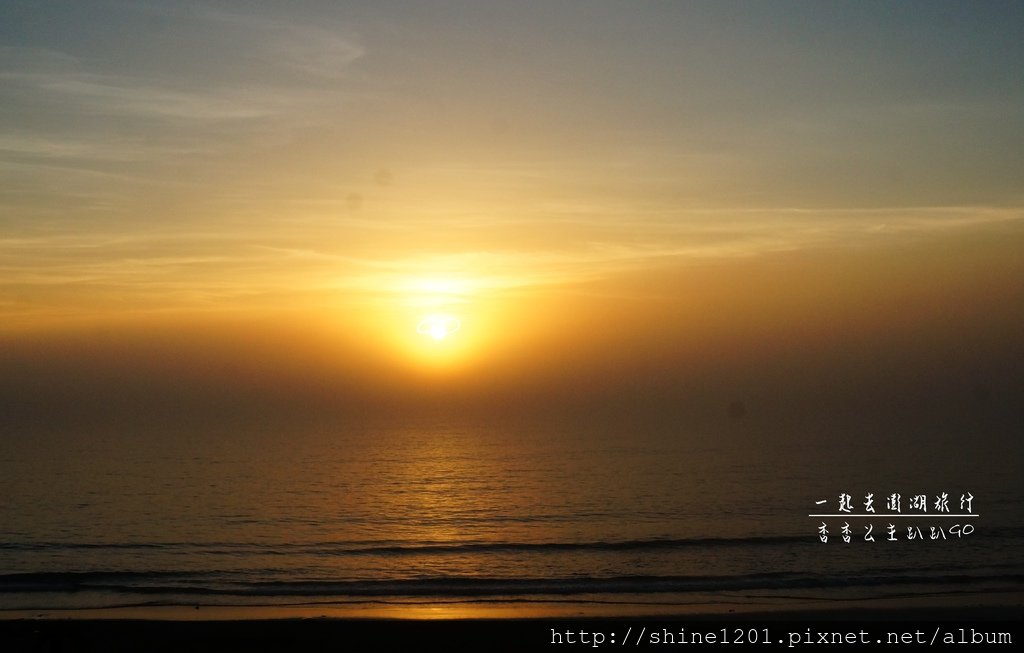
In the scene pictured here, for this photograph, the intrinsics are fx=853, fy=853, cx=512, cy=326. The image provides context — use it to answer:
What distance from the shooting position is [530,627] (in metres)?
22.7

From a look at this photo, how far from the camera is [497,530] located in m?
44.8

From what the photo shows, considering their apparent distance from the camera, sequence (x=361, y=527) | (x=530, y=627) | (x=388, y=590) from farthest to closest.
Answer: (x=361, y=527)
(x=388, y=590)
(x=530, y=627)

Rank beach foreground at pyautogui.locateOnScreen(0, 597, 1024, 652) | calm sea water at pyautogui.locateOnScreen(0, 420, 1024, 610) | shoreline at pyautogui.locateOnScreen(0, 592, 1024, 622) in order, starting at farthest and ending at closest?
calm sea water at pyautogui.locateOnScreen(0, 420, 1024, 610), shoreline at pyautogui.locateOnScreen(0, 592, 1024, 622), beach foreground at pyautogui.locateOnScreen(0, 597, 1024, 652)

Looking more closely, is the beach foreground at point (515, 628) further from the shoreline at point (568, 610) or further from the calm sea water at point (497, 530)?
the calm sea water at point (497, 530)

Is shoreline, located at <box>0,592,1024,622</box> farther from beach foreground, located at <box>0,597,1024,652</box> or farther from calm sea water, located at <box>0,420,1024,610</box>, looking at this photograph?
calm sea water, located at <box>0,420,1024,610</box>

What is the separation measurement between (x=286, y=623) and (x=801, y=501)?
4026 cm

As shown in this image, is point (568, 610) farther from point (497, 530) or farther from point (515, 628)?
point (497, 530)

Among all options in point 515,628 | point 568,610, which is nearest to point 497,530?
point 568,610

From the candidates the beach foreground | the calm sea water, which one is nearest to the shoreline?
the beach foreground

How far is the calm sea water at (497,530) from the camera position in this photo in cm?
2944

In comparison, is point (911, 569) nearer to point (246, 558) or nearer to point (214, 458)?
point (246, 558)

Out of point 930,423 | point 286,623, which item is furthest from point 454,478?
point 930,423

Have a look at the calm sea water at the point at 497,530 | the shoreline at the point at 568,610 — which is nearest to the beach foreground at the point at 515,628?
the shoreline at the point at 568,610

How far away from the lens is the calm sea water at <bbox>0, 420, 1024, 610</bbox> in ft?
96.6
